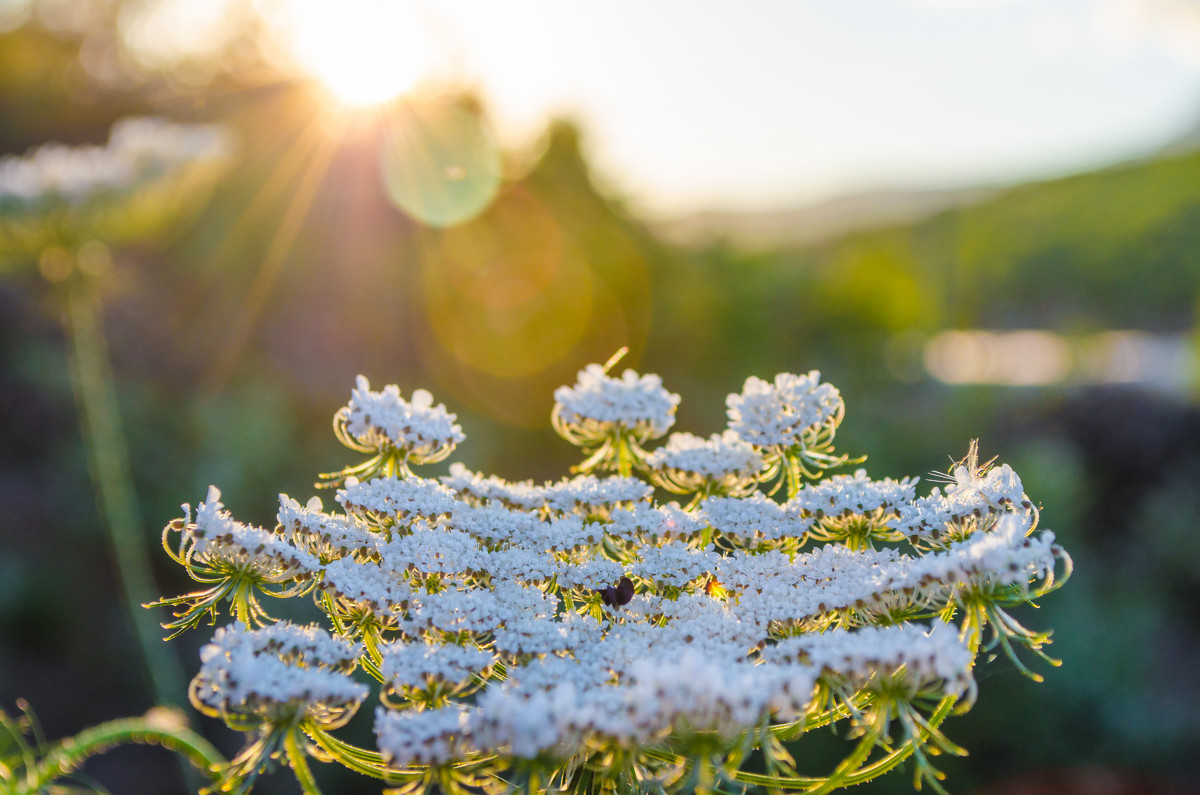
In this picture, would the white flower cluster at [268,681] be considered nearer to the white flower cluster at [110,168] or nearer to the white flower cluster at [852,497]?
the white flower cluster at [852,497]

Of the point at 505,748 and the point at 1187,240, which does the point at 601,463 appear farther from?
the point at 1187,240

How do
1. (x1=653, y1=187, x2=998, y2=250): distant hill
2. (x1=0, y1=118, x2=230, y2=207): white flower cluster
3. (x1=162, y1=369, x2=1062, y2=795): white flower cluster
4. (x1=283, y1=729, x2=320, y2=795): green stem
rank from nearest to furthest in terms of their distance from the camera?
(x1=162, y1=369, x2=1062, y2=795): white flower cluster < (x1=283, y1=729, x2=320, y2=795): green stem < (x1=0, y1=118, x2=230, y2=207): white flower cluster < (x1=653, y1=187, x2=998, y2=250): distant hill

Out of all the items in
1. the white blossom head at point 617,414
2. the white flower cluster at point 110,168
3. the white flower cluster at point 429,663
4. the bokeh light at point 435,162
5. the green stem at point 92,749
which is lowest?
the green stem at point 92,749

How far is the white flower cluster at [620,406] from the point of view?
102 inches

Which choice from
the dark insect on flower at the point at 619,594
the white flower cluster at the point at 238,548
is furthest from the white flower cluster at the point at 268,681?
the dark insect on flower at the point at 619,594

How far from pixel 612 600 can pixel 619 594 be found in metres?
0.03

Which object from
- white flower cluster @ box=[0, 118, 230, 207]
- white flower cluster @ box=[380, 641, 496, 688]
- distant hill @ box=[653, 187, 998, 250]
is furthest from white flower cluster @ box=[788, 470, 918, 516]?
distant hill @ box=[653, 187, 998, 250]

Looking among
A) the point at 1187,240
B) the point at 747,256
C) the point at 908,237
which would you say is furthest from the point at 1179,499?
the point at 908,237

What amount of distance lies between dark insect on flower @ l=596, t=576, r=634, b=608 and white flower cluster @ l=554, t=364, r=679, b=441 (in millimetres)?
686

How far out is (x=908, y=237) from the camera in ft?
239

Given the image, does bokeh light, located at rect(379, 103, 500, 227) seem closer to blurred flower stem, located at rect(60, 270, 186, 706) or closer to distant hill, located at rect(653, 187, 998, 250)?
blurred flower stem, located at rect(60, 270, 186, 706)

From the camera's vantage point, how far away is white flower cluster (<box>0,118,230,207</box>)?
16.3 ft

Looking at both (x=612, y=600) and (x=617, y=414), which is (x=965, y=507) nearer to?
(x=612, y=600)

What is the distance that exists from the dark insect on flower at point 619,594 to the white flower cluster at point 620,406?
0.69 metres
